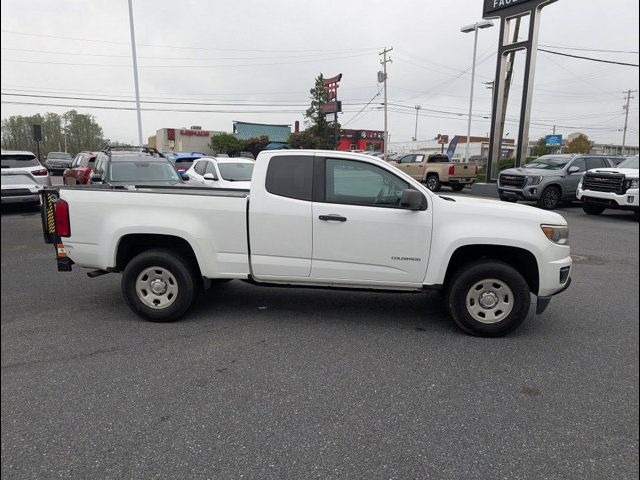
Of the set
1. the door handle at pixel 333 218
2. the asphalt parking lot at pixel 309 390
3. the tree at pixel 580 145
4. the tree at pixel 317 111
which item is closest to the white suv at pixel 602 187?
the asphalt parking lot at pixel 309 390

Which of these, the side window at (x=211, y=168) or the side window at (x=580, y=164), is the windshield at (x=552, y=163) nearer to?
the side window at (x=580, y=164)

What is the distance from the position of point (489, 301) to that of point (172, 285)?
10.0 ft

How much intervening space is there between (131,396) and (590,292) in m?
5.37

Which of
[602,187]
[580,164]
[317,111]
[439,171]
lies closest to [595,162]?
[580,164]

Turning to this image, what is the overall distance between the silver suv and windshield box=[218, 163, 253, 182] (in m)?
7.49

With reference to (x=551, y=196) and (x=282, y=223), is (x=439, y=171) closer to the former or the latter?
(x=551, y=196)

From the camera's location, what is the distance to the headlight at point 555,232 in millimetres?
4031

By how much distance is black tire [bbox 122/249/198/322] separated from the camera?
14.2 ft

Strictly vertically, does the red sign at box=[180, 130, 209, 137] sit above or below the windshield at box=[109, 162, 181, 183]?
above

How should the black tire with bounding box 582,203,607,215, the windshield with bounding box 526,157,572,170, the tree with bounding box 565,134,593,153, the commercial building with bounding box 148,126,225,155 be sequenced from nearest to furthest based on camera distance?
the black tire with bounding box 582,203,607,215 → the windshield with bounding box 526,157,572,170 → the tree with bounding box 565,134,593,153 → the commercial building with bounding box 148,126,225,155

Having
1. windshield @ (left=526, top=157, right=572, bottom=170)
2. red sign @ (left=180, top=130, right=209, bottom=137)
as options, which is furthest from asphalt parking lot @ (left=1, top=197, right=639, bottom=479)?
red sign @ (left=180, top=130, right=209, bottom=137)

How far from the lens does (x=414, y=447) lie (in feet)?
8.20

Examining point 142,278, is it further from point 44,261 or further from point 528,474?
point 528,474

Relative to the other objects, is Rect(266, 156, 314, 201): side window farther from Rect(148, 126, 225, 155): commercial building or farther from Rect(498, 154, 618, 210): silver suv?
Rect(148, 126, 225, 155): commercial building
